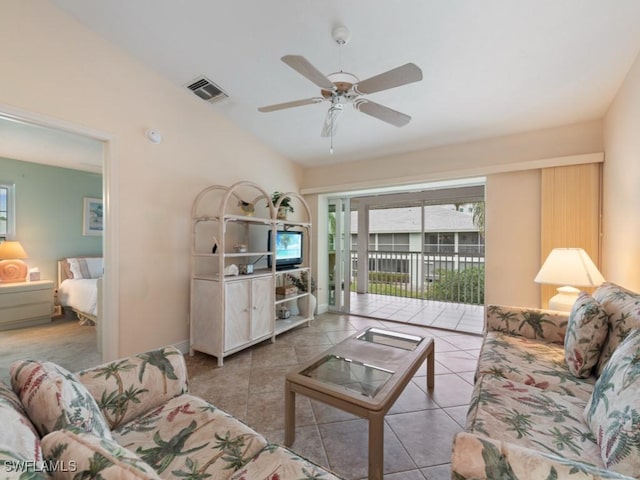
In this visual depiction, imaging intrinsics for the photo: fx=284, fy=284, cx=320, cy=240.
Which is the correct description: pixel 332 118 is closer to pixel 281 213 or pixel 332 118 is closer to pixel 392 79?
pixel 392 79

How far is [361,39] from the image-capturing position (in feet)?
6.93

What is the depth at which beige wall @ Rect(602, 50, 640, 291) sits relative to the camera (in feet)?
6.72

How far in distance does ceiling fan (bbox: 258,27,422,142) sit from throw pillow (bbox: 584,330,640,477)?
1595 mm

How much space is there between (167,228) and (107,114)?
108 centimetres

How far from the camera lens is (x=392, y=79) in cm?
169

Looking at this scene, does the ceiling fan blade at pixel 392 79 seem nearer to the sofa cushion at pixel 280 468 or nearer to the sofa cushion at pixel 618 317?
the sofa cushion at pixel 618 317

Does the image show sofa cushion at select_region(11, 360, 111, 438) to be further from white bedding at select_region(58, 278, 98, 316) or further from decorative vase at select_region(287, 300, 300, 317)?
decorative vase at select_region(287, 300, 300, 317)

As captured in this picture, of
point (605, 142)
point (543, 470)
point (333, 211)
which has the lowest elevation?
point (543, 470)

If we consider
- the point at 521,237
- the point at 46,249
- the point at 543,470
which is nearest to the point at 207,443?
the point at 543,470

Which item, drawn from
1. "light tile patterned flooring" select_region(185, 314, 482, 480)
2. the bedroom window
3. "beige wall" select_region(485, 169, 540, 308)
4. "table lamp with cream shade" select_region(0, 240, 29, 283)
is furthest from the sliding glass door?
the bedroom window

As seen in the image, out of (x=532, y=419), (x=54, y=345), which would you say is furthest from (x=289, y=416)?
(x=54, y=345)

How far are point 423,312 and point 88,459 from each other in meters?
4.76

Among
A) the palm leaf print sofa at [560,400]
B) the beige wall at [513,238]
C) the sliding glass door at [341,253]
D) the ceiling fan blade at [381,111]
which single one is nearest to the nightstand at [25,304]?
the sliding glass door at [341,253]

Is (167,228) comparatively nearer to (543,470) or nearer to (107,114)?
(107,114)
